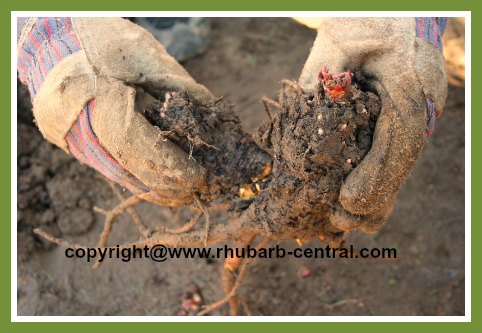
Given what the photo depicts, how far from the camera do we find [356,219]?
1.52 m

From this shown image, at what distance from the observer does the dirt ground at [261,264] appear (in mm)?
2363

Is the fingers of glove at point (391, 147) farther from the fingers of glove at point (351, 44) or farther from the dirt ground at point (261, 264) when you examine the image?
the dirt ground at point (261, 264)

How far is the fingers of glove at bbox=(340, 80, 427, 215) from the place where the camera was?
138 cm

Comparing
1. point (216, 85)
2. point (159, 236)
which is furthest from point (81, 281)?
point (216, 85)

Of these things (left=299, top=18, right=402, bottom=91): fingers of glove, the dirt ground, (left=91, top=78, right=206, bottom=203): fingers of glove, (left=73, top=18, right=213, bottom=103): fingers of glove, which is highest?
(left=299, top=18, right=402, bottom=91): fingers of glove

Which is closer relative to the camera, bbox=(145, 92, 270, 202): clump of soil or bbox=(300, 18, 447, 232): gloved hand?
bbox=(300, 18, 447, 232): gloved hand

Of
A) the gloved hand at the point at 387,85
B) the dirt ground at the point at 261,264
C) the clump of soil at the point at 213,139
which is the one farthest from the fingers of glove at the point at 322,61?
the dirt ground at the point at 261,264

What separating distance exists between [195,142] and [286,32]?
1650mm

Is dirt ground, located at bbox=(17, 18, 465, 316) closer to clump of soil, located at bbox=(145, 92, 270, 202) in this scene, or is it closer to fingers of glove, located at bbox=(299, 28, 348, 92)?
clump of soil, located at bbox=(145, 92, 270, 202)

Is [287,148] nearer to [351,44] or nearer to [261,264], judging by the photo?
[351,44]

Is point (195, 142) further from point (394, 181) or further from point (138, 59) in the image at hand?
point (394, 181)

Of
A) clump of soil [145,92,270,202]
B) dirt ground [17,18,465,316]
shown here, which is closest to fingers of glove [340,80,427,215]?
clump of soil [145,92,270,202]

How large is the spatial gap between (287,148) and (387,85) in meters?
0.32

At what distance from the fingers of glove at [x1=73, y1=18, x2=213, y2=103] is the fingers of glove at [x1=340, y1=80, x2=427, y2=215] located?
55cm
